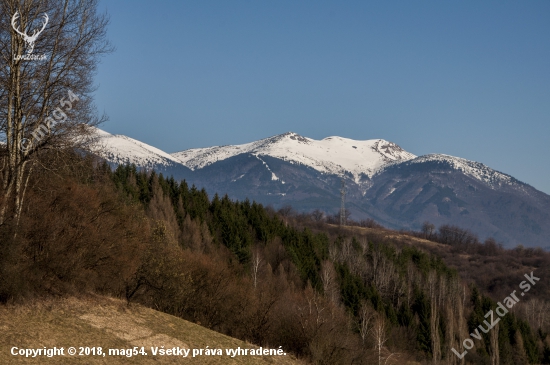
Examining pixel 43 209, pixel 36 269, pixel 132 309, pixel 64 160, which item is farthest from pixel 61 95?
pixel 132 309

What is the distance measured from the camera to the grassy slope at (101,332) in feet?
67.4

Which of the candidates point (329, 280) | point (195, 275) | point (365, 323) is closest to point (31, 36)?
point (195, 275)

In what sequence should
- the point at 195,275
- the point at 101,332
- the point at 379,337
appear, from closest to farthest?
the point at 101,332, the point at 195,275, the point at 379,337

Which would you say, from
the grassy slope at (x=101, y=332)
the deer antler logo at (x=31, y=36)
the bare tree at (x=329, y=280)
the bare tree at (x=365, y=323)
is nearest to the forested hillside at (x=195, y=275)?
the bare tree at (x=329, y=280)

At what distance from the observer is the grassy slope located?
20531 millimetres

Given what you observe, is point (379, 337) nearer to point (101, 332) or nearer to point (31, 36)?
point (101, 332)

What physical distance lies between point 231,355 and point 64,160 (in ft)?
37.3

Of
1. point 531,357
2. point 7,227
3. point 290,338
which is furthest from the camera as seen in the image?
point 531,357

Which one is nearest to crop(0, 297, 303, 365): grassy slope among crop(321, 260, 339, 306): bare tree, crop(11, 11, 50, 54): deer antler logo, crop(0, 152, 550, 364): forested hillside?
crop(0, 152, 550, 364): forested hillside

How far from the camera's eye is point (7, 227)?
22516 mm

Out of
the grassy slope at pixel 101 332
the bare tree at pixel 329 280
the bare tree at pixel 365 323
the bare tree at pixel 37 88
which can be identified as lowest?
the bare tree at pixel 365 323

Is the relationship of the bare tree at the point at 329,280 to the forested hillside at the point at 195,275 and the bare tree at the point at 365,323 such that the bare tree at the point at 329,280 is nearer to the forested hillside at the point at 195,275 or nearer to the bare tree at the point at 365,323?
the forested hillside at the point at 195,275

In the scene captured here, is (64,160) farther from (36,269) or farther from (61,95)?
(36,269)

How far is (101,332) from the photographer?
23516mm
